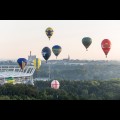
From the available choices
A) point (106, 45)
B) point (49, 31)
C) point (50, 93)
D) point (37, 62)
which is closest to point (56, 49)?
point (49, 31)

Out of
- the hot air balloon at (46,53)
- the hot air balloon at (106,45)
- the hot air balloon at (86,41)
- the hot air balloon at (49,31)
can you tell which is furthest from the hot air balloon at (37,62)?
the hot air balloon at (106,45)

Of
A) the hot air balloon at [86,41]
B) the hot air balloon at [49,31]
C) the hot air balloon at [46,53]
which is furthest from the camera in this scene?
the hot air balloon at [46,53]

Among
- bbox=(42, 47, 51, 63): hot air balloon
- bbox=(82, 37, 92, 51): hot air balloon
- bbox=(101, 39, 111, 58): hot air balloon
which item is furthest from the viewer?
bbox=(42, 47, 51, 63): hot air balloon

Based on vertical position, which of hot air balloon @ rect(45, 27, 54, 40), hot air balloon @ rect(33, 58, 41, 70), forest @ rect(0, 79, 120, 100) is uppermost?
hot air balloon @ rect(45, 27, 54, 40)

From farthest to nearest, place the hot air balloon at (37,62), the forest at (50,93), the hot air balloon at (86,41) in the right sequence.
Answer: the hot air balloon at (37,62)
the hot air balloon at (86,41)
the forest at (50,93)

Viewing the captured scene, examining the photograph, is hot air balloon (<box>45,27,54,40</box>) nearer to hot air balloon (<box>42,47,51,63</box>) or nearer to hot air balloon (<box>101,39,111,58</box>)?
hot air balloon (<box>42,47,51,63</box>)

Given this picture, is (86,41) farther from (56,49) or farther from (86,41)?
(56,49)

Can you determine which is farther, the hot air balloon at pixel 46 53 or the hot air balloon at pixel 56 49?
the hot air balloon at pixel 46 53

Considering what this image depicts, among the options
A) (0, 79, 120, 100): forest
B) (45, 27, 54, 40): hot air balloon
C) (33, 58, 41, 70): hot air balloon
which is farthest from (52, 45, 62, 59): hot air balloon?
(33, 58, 41, 70): hot air balloon

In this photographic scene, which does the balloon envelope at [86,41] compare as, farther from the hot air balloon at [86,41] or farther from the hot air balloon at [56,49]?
the hot air balloon at [56,49]

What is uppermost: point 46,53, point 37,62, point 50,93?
point 46,53
